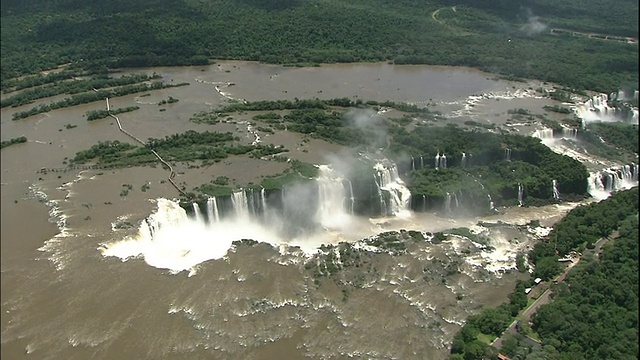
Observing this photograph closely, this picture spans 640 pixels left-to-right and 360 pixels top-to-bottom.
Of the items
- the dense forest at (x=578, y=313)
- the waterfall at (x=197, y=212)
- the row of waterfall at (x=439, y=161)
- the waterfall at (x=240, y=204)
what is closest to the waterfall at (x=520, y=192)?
the row of waterfall at (x=439, y=161)

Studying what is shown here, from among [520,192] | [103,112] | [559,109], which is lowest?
[520,192]

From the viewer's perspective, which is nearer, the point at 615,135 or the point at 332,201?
the point at 332,201

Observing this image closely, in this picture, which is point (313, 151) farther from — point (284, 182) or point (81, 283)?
point (81, 283)

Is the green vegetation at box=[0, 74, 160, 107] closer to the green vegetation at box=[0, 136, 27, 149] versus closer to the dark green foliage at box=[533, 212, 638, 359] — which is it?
the green vegetation at box=[0, 136, 27, 149]

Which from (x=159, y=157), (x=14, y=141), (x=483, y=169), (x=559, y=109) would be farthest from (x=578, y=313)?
(x=14, y=141)

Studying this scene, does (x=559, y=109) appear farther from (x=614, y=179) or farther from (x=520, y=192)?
(x=520, y=192)

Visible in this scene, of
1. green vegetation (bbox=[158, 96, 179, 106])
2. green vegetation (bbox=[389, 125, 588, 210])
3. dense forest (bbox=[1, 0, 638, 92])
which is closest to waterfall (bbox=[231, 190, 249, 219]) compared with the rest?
green vegetation (bbox=[389, 125, 588, 210])
